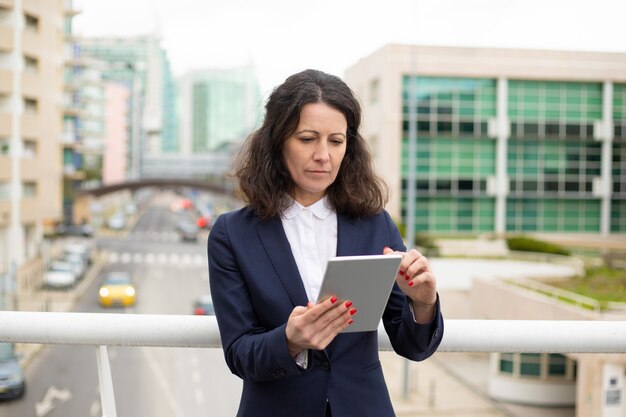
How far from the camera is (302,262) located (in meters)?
1.69

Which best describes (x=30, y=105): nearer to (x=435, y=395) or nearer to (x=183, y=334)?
(x=435, y=395)

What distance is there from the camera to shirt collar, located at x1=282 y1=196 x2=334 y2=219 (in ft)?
5.72

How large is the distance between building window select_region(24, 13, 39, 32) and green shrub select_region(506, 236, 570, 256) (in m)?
21.4

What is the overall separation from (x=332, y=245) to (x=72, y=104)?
48.5 metres

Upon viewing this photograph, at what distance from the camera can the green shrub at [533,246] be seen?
→ 2475 cm

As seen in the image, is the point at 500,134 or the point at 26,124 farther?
the point at 500,134

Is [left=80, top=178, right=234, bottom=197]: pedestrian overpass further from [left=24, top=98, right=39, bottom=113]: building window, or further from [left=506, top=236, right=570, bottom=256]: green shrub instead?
[left=506, top=236, right=570, bottom=256]: green shrub

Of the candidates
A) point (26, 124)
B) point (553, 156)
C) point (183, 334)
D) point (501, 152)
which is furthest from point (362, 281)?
point (553, 156)

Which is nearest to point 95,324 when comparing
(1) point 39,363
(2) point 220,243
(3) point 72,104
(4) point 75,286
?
(2) point 220,243

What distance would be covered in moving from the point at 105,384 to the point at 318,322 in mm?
812

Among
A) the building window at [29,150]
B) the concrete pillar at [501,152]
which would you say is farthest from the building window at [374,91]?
the building window at [29,150]

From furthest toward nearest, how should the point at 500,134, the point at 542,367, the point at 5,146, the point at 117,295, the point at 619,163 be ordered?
1. the point at 619,163
2. the point at 500,134
3. the point at 5,146
4. the point at 117,295
5. the point at 542,367

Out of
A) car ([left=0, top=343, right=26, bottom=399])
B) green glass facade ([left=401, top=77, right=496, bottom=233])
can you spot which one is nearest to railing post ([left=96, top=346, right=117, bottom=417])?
car ([left=0, top=343, right=26, bottom=399])

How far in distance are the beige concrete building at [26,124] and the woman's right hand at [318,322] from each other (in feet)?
87.4
